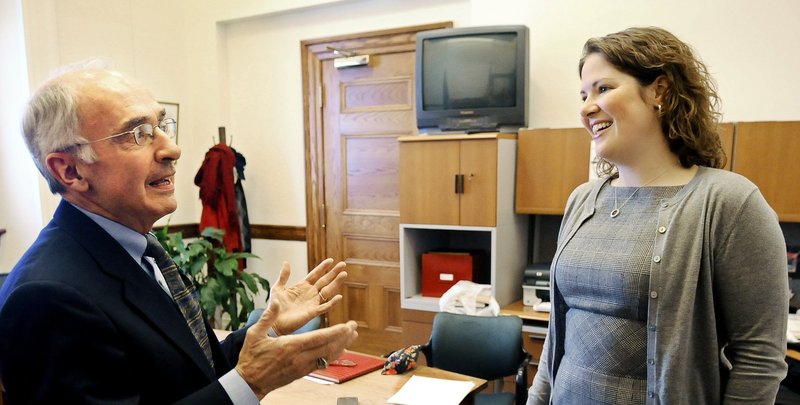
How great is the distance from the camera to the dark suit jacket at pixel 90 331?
2.78 ft

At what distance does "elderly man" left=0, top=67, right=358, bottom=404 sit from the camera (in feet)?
2.81

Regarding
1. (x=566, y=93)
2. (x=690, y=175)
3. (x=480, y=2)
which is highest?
(x=480, y=2)

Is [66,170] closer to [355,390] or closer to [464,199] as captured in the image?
[355,390]

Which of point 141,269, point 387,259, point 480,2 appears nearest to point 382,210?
point 387,259

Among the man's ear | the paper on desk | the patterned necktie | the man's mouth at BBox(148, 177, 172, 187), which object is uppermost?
the man's ear

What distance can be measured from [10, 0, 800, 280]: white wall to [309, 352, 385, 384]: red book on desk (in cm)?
197

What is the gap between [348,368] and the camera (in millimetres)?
2053

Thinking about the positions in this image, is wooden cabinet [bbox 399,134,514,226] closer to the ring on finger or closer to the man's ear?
the ring on finger

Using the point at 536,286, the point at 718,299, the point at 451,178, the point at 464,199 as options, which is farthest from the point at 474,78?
the point at 718,299

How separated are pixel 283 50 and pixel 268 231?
5.07ft

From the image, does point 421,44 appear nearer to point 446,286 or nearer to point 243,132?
point 446,286

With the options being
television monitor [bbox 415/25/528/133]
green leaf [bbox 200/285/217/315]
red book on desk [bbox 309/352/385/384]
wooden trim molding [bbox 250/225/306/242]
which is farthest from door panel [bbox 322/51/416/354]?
red book on desk [bbox 309/352/385/384]

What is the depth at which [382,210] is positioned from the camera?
4.05 m

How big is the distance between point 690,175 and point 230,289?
3.18 meters
